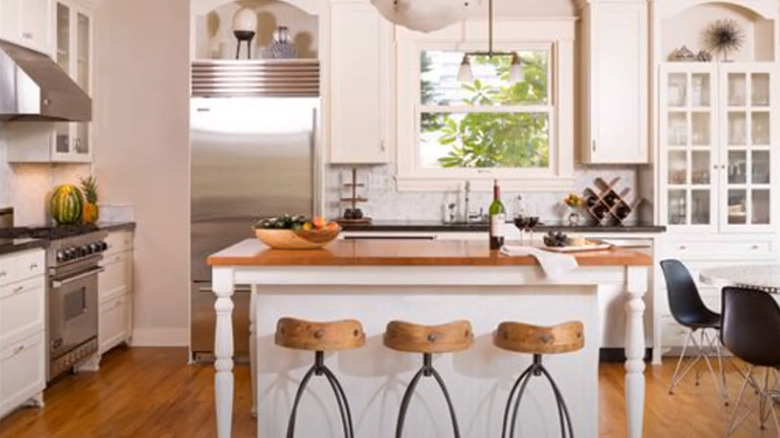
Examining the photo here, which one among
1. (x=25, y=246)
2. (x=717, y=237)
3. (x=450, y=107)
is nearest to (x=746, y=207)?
(x=717, y=237)

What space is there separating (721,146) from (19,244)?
488 cm

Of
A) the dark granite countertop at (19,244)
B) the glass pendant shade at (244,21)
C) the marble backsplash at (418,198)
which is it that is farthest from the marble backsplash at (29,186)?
the marble backsplash at (418,198)

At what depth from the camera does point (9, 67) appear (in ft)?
15.7

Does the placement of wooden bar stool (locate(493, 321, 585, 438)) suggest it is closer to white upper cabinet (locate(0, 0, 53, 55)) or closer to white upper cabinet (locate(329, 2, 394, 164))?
white upper cabinet (locate(329, 2, 394, 164))

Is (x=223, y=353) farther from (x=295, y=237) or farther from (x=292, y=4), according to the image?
(x=292, y=4)

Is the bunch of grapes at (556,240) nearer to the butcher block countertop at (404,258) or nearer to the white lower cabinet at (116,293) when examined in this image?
the butcher block countertop at (404,258)

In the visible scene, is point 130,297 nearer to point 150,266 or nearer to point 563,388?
point 150,266

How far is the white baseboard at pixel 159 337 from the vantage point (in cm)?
650

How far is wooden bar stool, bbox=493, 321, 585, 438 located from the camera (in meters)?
3.32

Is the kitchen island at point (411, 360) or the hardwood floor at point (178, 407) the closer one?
the kitchen island at point (411, 360)

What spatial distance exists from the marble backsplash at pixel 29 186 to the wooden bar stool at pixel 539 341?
12.2ft

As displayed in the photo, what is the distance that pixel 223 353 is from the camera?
3.55 metres

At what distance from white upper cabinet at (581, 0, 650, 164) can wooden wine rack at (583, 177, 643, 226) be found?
1.09ft

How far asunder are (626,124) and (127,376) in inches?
160
